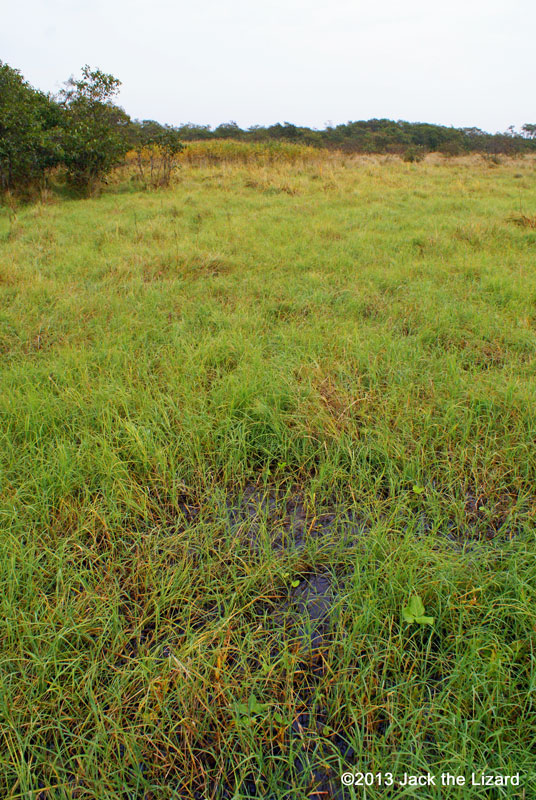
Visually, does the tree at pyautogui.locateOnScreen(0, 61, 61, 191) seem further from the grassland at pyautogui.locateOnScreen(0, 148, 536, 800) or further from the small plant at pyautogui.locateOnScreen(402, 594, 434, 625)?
the small plant at pyautogui.locateOnScreen(402, 594, 434, 625)

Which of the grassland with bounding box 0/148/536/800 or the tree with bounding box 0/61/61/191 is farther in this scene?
the tree with bounding box 0/61/61/191

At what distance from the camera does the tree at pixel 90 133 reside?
9.93m

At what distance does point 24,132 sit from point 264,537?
1107 centimetres

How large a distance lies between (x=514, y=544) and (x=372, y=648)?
814 millimetres

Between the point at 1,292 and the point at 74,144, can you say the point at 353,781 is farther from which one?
the point at 74,144

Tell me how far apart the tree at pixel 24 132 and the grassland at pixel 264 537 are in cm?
684

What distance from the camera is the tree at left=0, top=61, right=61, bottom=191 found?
8.62 m

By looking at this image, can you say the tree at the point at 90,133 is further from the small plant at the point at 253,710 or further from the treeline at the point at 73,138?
the small plant at the point at 253,710

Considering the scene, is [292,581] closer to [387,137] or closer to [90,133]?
[90,133]

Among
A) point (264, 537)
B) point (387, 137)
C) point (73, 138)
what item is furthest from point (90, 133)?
point (387, 137)

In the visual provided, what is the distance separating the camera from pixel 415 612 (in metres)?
1.43

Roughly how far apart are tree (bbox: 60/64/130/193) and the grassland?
25.1 feet

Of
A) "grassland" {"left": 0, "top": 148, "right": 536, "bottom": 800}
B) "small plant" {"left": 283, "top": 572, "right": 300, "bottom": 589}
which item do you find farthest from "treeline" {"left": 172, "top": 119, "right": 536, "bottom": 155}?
"small plant" {"left": 283, "top": 572, "right": 300, "bottom": 589}

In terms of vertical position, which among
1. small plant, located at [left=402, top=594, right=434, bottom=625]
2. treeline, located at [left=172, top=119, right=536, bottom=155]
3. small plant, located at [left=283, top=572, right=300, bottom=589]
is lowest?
small plant, located at [left=283, top=572, right=300, bottom=589]
